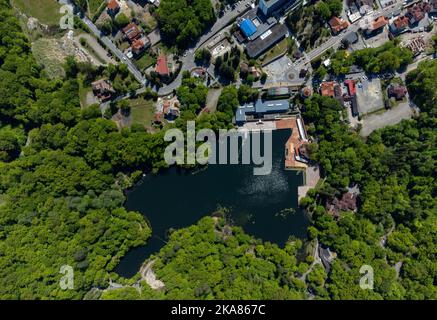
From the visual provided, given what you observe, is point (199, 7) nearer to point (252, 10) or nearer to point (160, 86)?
point (252, 10)

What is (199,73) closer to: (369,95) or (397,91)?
(369,95)

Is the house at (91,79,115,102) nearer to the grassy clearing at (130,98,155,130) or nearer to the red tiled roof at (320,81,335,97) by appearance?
the grassy clearing at (130,98,155,130)

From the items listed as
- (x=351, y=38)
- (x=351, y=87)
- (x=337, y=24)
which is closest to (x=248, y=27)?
(x=337, y=24)

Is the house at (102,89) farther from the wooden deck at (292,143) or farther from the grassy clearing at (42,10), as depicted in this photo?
the wooden deck at (292,143)
